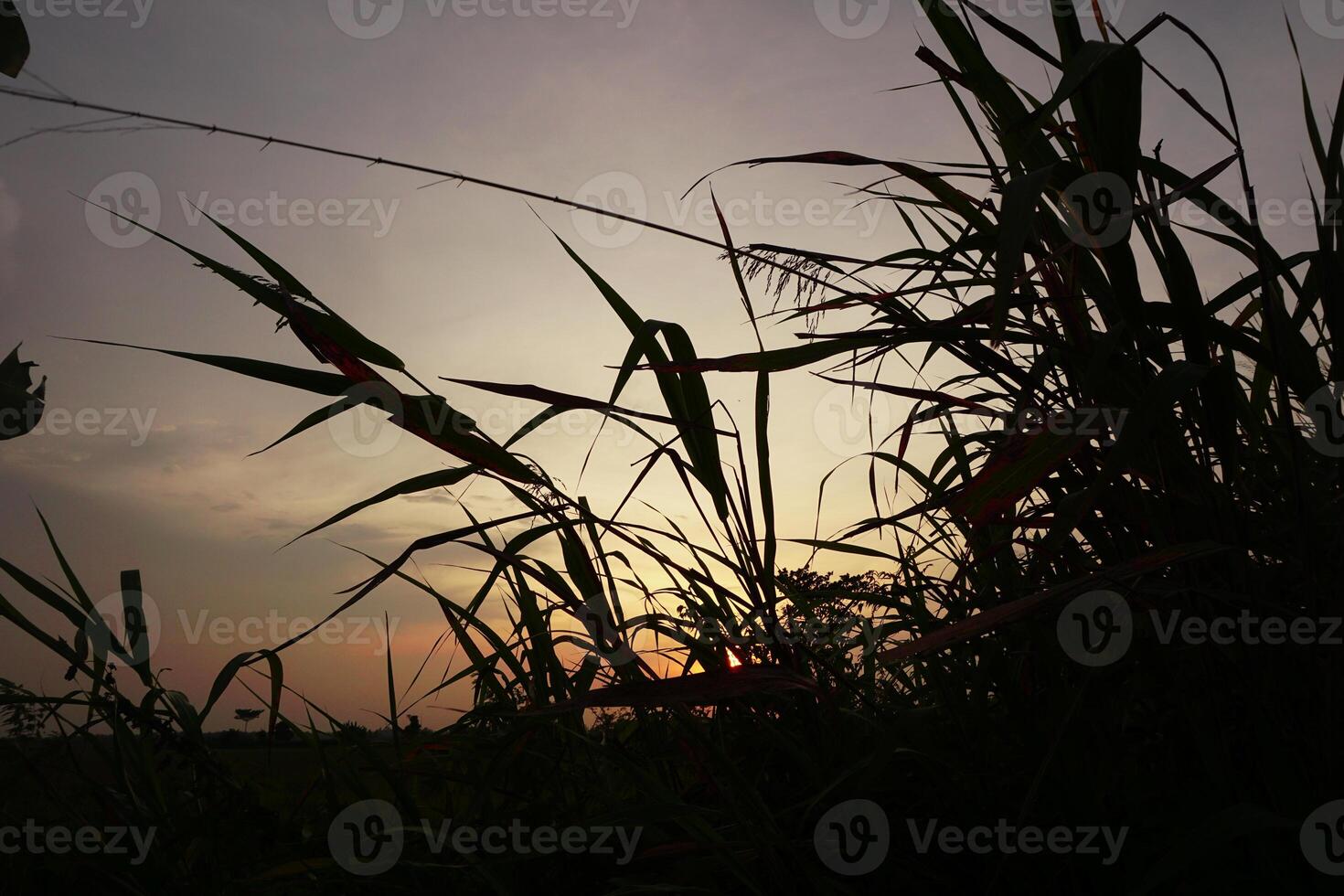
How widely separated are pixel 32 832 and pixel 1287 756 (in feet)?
5.51

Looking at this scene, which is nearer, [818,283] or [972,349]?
[972,349]

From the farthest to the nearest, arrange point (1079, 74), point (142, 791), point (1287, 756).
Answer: point (142, 791) → point (1287, 756) → point (1079, 74)

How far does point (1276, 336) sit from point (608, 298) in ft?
2.59

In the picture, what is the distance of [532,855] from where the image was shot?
1.03 meters

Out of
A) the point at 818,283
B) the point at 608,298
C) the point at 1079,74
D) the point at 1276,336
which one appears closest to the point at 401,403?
the point at 608,298

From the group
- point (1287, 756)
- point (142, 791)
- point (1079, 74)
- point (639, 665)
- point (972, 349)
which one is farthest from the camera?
point (142, 791)

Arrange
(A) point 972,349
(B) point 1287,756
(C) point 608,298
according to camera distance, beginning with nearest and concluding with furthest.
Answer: (B) point 1287,756 < (A) point 972,349 < (C) point 608,298

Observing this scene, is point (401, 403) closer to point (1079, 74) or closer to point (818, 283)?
point (818, 283)

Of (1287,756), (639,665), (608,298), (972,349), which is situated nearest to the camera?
(1287,756)

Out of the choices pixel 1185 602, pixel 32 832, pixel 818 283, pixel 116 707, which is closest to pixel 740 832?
pixel 1185 602

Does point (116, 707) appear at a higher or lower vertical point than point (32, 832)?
higher

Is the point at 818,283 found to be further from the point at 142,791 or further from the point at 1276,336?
the point at 142,791

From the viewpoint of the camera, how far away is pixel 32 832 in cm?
125

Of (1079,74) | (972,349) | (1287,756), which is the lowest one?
(1287,756)
